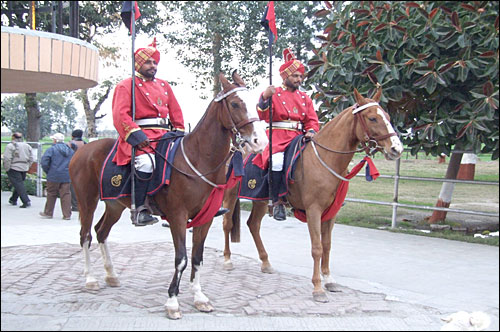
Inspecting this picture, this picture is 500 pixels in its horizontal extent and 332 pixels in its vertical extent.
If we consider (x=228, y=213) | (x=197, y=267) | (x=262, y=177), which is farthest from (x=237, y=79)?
(x=228, y=213)

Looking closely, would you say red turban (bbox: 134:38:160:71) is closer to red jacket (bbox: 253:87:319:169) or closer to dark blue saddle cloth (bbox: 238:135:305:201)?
red jacket (bbox: 253:87:319:169)

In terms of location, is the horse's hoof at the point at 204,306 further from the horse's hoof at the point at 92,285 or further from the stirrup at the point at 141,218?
the horse's hoof at the point at 92,285

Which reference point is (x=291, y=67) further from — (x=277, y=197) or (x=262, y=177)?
(x=277, y=197)

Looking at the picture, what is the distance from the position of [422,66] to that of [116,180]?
5.64m

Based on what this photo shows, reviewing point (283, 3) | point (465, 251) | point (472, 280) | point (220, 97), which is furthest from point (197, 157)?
point (283, 3)

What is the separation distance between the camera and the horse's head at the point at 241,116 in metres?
5.11

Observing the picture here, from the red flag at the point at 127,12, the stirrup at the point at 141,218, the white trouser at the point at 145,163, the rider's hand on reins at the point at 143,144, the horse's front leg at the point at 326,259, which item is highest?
the red flag at the point at 127,12

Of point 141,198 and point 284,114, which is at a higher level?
point 284,114

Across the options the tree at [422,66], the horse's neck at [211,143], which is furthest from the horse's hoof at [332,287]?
the tree at [422,66]

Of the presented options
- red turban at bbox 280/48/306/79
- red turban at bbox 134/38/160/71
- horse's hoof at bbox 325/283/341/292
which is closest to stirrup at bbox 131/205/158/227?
red turban at bbox 134/38/160/71

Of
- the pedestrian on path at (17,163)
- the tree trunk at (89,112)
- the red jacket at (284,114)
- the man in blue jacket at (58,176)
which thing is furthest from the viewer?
the tree trunk at (89,112)

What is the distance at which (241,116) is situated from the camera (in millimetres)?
5207

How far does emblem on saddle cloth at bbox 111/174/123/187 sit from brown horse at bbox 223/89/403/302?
2.18 metres

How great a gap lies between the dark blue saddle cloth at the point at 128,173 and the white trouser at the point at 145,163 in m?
0.07
